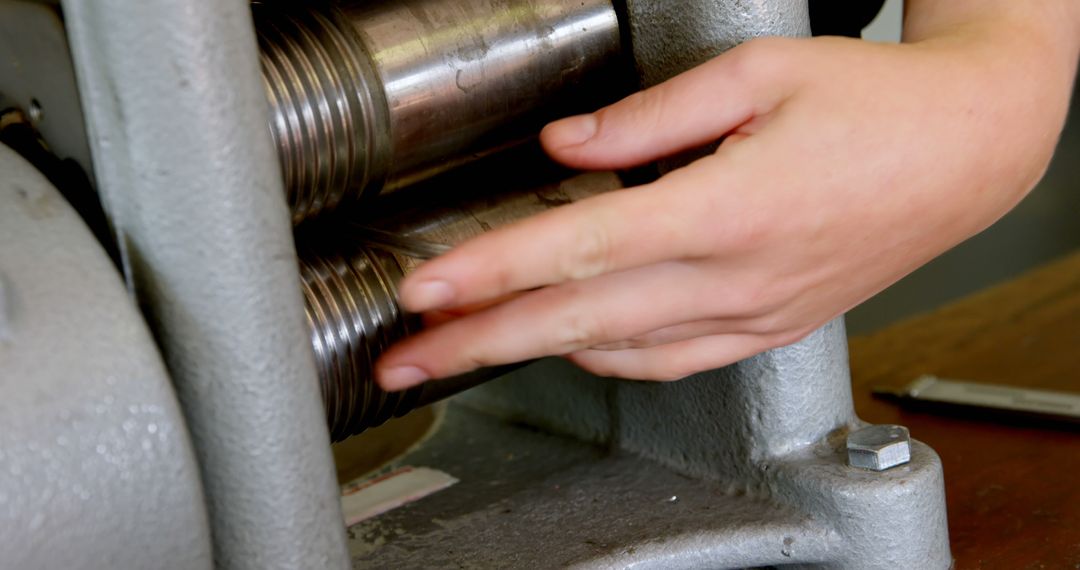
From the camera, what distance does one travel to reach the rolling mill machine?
39 centimetres

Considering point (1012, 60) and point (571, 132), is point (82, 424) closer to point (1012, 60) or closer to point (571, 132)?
point (571, 132)

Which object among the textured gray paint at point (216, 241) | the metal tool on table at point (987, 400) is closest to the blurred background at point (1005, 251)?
the metal tool on table at point (987, 400)

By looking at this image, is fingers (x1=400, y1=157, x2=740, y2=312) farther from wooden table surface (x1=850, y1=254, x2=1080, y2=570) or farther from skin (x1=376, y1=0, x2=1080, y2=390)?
wooden table surface (x1=850, y1=254, x2=1080, y2=570)

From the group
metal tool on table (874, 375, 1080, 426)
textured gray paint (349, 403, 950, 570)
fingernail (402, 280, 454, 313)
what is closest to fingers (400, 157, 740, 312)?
fingernail (402, 280, 454, 313)

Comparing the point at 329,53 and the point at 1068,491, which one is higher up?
the point at 329,53

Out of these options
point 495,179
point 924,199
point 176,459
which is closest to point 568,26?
point 495,179

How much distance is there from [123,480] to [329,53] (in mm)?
239

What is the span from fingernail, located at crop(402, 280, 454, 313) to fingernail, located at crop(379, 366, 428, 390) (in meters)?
0.08

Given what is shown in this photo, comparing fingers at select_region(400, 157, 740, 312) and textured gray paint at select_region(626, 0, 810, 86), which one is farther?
textured gray paint at select_region(626, 0, 810, 86)

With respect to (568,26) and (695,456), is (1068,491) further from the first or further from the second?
(568,26)

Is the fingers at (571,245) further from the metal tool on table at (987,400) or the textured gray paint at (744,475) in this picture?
the metal tool on table at (987,400)

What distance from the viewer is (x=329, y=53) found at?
548 millimetres

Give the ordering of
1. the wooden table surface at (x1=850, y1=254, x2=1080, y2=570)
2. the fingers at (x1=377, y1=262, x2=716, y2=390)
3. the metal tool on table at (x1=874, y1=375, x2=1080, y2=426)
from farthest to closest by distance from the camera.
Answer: the metal tool on table at (x1=874, y1=375, x2=1080, y2=426) < the wooden table surface at (x1=850, y1=254, x2=1080, y2=570) < the fingers at (x1=377, y1=262, x2=716, y2=390)

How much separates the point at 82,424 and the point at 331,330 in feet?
0.64
